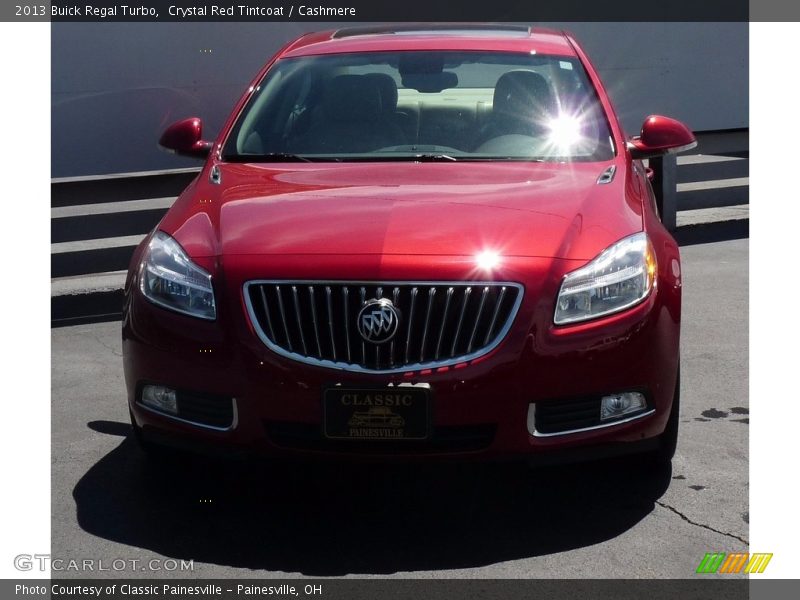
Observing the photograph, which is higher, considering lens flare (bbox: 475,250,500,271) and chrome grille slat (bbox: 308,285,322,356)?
lens flare (bbox: 475,250,500,271)

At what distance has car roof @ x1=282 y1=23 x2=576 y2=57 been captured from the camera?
6.21 metres

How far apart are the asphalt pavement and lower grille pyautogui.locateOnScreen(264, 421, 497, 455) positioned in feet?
1.02

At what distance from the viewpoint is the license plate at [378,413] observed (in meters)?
4.20

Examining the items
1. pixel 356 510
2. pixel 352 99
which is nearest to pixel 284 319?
pixel 356 510

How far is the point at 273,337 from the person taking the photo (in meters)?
4.30

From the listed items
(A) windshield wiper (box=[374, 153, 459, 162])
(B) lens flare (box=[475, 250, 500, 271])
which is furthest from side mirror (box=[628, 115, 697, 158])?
(B) lens flare (box=[475, 250, 500, 271])

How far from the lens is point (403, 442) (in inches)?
168

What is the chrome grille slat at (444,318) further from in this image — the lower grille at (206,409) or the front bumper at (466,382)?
the lower grille at (206,409)

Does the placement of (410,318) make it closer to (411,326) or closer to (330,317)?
(411,326)

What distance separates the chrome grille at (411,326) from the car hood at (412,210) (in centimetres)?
15

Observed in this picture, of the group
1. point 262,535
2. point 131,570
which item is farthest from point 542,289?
point 131,570

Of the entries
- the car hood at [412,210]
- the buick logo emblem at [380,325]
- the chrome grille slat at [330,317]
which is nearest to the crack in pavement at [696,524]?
the car hood at [412,210]

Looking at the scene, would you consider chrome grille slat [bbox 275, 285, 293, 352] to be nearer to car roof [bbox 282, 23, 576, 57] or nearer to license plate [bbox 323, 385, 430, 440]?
license plate [bbox 323, 385, 430, 440]

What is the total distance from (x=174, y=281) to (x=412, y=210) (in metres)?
0.86
